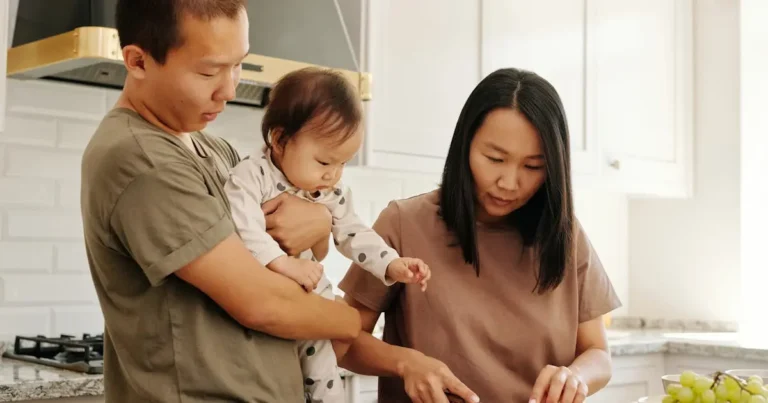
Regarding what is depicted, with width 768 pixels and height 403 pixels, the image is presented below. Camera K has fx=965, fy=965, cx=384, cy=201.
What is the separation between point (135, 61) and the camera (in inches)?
50.9

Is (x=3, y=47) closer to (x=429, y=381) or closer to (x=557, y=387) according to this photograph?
(x=429, y=381)

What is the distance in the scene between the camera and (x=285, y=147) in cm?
146

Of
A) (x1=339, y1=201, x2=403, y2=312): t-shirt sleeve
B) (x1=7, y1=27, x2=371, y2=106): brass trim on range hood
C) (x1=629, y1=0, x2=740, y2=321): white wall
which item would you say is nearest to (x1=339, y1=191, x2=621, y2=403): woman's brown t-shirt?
A: (x1=339, y1=201, x2=403, y2=312): t-shirt sleeve

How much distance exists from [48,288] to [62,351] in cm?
25

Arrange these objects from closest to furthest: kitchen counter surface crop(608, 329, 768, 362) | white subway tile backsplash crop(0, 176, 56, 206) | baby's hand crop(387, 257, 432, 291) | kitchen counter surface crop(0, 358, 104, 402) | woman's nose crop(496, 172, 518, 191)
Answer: baby's hand crop(387, 257, 432, 291) → woman's nose crop(496, 172, 518, 191) → kitchen counter surface crop(0, 358, 104, 402) → white subway tile backsplash crop(0, 176, 56, 206) → kitchen counter surface crop(608, 329, 768, 362)

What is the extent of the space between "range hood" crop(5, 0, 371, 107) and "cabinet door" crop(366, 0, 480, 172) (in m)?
0.10

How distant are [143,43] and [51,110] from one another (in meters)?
1.57

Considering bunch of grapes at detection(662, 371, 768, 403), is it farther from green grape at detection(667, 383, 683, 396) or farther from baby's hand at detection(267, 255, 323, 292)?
baby's hand at detection(267, 255, 323, 292)

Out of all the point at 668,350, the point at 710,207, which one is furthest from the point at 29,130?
the point at 710,207

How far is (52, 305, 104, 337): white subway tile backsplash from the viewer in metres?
2.72

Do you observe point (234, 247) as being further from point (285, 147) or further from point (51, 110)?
point (51, 110)

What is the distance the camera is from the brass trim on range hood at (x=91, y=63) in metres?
2.28

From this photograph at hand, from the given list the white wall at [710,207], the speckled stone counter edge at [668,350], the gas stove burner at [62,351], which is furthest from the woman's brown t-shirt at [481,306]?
the white wall at [710,207]

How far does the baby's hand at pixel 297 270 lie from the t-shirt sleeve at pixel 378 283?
1.11 ft
